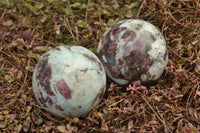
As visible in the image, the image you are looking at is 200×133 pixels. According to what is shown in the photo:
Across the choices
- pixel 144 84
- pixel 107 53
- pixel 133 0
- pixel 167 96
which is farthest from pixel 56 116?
pixel 133 0

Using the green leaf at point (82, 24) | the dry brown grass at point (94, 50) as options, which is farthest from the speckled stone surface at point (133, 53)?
the green leaf at point (82, 24)

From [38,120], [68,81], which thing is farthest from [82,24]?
[38,120]

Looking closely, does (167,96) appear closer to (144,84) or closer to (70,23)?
(144,84)

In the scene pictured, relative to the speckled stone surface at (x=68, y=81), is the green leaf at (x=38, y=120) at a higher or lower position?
lower

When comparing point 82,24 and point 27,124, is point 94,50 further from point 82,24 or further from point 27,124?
point 27,124

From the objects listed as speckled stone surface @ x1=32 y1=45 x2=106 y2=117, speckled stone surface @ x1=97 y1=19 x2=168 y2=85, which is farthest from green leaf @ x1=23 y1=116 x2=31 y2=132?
speckled stone surface @ x1=97 y1=19 x2=168 y2=85

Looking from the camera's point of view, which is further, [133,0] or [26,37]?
[133,0]

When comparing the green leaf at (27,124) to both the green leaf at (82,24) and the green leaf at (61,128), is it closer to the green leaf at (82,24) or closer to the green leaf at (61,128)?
the green leaf at (61,128)

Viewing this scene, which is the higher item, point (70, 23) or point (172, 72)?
point (70, 23)
